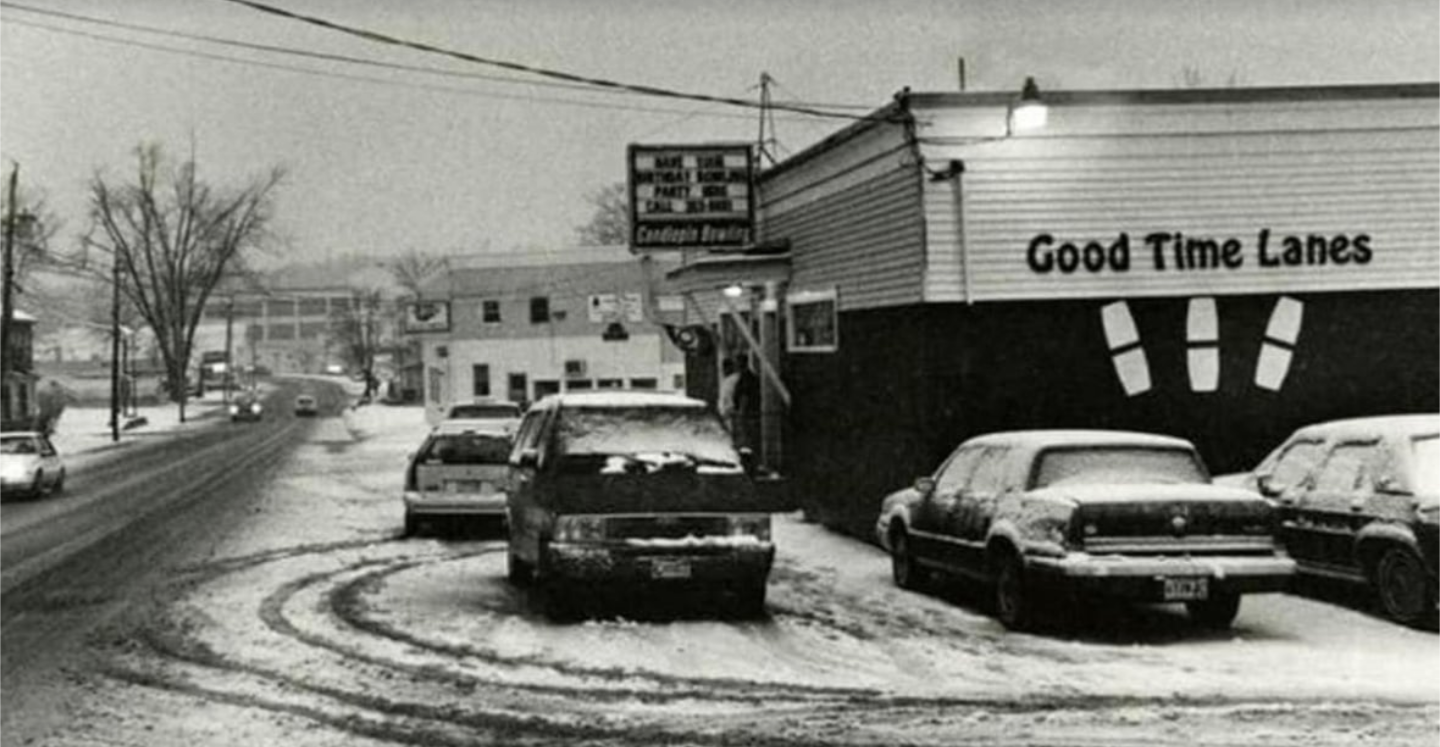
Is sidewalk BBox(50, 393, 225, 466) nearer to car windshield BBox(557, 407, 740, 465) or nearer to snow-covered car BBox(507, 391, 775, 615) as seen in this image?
car windshield BBox(557, 407, 740, 465)

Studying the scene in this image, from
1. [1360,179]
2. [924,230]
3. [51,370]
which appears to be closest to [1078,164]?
[924,230]

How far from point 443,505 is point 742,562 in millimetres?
8625

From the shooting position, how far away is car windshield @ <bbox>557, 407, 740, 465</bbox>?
1349 centimetres

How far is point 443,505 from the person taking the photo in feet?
66.9

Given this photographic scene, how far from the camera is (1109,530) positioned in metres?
11.4

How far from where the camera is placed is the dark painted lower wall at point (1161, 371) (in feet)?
56.3

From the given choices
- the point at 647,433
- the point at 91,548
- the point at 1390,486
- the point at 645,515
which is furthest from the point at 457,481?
the point at 1390,486

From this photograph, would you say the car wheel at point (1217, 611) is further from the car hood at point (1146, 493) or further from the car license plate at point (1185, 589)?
the car hood at point (1146, 493)

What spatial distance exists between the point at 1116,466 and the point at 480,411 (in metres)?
18.3

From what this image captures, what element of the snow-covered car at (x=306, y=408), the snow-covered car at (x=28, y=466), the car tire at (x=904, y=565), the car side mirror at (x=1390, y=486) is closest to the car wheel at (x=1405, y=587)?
the car side mirror at (x=1390, y=486)

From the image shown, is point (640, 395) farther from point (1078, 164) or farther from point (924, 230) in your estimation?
point (1078, 164)

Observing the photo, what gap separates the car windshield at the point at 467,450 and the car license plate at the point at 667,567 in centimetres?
834

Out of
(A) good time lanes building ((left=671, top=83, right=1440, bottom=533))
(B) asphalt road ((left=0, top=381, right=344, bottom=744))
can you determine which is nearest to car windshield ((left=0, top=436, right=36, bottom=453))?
(B) asphalt road ((left=0, top=381, right=344, bottom=744))

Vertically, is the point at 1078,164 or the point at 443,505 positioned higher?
the point at 1078,164
